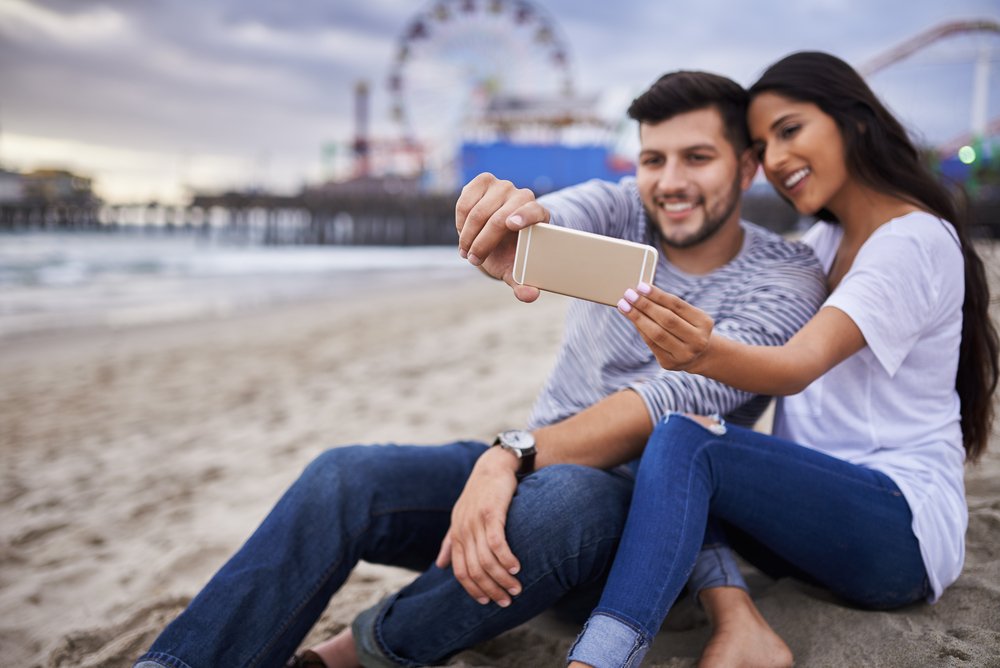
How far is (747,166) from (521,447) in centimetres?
97

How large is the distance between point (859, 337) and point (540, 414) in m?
0.79

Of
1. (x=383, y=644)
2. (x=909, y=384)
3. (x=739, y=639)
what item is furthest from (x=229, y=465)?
(x=909, y=384)

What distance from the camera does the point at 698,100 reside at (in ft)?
5.65

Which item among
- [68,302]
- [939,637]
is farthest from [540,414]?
[68,302]

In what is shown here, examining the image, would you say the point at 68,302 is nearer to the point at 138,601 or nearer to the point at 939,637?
the point at 138,601

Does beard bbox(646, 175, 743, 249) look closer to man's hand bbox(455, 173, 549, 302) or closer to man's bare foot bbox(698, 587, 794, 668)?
man's hand bbox(455, 173, 549, 302)

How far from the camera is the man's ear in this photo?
1808 mm

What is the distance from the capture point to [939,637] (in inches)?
53.0

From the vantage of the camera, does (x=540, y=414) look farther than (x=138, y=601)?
No

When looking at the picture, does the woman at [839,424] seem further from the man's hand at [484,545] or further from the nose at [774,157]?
the man's hand at [484,545]

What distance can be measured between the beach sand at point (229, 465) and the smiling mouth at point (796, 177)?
37.3 inches

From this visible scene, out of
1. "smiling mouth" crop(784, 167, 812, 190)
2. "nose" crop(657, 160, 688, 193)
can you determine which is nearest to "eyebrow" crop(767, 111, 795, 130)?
"smiling mouth" crop(784, 167, 812, 190)

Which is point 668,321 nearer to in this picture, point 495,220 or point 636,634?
point 495,220

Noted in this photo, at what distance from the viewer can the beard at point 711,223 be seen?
172cm
